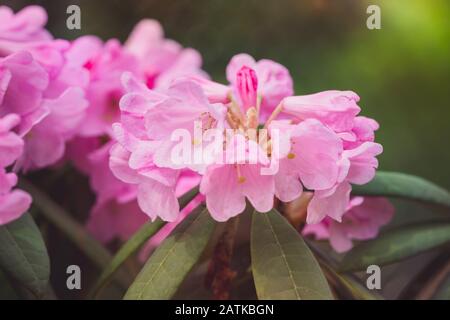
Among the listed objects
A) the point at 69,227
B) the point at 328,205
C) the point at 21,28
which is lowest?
the point at 69,227

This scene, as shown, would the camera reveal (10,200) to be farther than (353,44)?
No

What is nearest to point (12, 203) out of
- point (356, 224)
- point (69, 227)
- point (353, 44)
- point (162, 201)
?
point (162, 201)

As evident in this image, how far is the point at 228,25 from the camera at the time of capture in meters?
0.87

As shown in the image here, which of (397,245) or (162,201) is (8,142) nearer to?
(162,201)

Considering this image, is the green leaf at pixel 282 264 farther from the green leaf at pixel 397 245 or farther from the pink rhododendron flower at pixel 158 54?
the pink rhododendron flower at pixel 158 54

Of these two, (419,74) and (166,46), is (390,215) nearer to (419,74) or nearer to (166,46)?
(419,74)

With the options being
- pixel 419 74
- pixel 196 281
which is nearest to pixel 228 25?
pixel 419 74

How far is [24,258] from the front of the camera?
616 mm

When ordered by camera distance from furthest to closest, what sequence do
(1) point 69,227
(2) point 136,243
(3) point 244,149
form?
1. (1) point 69,227
2. (2) point 136,243
3. (3) point 244,149

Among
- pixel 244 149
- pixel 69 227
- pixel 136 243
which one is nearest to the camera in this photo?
pixel 244 149

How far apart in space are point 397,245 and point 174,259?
24 cm

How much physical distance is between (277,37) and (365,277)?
0.35m

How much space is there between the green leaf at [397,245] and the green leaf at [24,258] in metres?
0.29

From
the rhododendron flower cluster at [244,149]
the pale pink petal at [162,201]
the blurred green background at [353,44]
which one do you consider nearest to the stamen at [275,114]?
the rhododendron flower cluster at [244,149]
